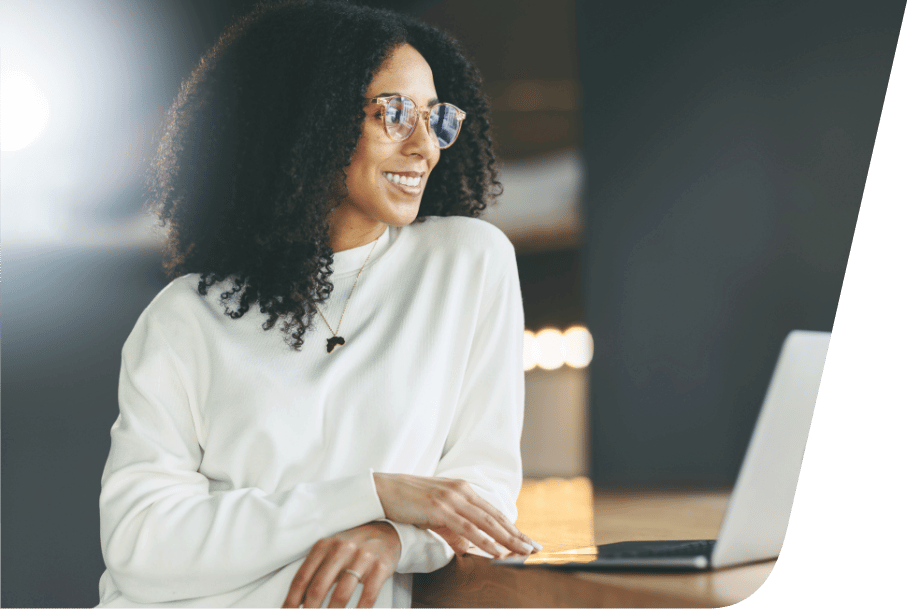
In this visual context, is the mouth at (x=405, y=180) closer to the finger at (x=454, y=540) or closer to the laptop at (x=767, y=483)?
the finger at (x=454, y=540)

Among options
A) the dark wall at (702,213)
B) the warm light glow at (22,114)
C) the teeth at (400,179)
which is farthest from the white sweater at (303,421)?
the dark wall at (702,213)

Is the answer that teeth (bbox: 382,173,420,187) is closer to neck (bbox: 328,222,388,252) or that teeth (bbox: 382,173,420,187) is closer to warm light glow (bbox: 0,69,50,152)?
neck (bbox: 328,222,388,252)

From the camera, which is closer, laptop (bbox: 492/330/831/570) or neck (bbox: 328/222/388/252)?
laptop (bbox: 492/330/831/570)

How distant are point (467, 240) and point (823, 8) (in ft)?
7.26

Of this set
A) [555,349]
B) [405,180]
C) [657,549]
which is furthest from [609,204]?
[657,549]

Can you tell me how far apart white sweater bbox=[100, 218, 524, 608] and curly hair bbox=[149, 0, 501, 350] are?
0.06m

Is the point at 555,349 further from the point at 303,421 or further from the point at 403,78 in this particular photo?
the point at 303,421

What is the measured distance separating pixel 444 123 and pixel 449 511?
0.68 meters

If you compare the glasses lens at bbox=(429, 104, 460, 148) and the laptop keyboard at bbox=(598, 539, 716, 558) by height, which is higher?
the glasses lens at bbox=(429, 104, 460, 148)

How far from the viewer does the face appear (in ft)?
3.88

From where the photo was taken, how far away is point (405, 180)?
120cm

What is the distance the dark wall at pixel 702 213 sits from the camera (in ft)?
9.57

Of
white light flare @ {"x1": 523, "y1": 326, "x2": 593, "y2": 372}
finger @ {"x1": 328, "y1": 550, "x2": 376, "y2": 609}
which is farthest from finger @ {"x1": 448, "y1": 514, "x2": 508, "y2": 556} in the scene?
white light flare @ {"x1": 523, "y1": 326, "x2": 593, "y2": 372}

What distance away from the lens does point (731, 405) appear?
3.36 m
